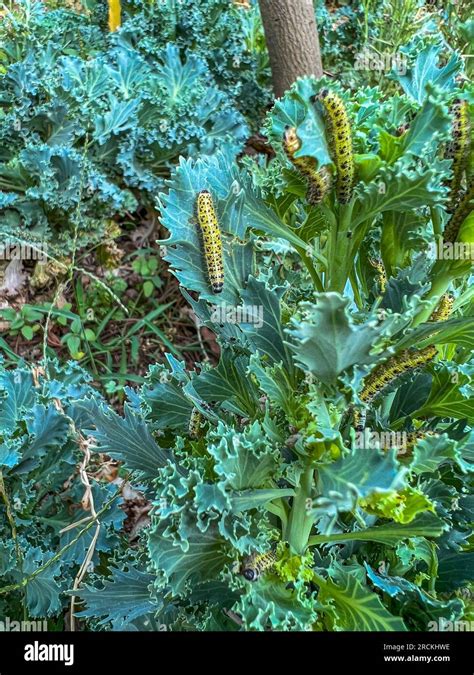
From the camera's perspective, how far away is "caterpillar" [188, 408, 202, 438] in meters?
1.41

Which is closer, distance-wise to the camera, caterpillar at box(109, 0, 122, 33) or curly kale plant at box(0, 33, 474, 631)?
curly kale plant at box(0, 33, 474, 631)

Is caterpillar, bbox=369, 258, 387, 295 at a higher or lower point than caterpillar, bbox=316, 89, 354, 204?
lower

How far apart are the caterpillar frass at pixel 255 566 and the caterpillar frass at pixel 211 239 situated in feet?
1.73

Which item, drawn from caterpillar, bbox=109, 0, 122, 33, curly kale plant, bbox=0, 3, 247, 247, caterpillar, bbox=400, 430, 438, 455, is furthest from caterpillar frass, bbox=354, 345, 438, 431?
caterpillar, bbox=109, 0, 122, 33

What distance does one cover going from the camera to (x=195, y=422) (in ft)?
4.63

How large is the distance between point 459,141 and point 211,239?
49cm

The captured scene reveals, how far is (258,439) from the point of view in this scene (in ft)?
3.73

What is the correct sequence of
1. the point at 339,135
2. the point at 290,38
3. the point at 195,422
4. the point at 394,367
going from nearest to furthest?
1. the point at 339,135
2. the point at 394,367
3. the point at 195,422
4. the point at 290,38

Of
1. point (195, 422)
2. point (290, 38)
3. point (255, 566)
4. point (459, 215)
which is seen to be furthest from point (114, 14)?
point (255, 566)

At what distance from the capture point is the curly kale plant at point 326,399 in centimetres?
101

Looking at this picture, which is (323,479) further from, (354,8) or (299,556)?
(354,8)
